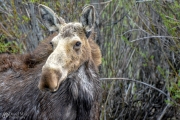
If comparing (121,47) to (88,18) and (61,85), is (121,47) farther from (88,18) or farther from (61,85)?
(61,85)

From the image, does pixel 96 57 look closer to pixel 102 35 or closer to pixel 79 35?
pixel 79 35

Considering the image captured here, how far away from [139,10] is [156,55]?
1.11 meters

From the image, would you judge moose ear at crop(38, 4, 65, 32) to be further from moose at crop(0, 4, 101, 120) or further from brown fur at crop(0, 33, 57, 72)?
brown fur at crop(0, 33, 57, 72)

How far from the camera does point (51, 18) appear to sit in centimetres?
641

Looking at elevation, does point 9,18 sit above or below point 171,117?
above

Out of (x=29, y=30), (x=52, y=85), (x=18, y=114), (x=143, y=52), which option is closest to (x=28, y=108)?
(x=18, y=114)

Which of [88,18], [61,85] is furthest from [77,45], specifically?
[61,85]

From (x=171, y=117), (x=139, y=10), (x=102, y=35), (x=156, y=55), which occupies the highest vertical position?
(x=139, y=10)

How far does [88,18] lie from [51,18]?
66 cm

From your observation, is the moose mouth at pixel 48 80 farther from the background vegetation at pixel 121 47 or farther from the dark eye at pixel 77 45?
the background vegetation at pixel 121 47

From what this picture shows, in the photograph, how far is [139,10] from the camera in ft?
26.6

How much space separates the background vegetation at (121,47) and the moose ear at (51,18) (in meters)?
1.42

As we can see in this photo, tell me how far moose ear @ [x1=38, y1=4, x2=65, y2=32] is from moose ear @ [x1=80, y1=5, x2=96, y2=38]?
0.40 meters

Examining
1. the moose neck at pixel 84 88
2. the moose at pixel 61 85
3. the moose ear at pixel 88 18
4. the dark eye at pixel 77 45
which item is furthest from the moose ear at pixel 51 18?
the moose neck at pixel 84 88
